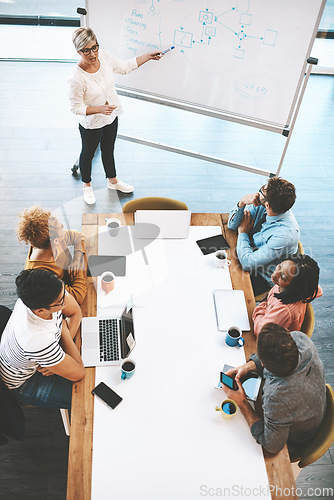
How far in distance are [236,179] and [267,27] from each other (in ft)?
5.26

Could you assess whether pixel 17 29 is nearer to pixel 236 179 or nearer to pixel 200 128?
pixel 200 128

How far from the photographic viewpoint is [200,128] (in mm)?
4777

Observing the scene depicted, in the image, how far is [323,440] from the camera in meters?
1.92

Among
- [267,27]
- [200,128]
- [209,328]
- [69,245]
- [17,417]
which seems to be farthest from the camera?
[200,128]

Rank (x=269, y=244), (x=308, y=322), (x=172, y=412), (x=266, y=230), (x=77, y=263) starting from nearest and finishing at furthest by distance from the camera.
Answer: (x=172, y=412) → (x=308, y=322) → (x=77, y=263) → (x=269, y=244) → (x=266, y=230)

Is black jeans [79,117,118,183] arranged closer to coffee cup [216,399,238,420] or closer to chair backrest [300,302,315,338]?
chair backrest [300,302,315,338]

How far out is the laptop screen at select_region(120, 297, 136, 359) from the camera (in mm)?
2113

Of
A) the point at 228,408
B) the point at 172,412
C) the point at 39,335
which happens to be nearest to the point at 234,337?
the point at 228,408

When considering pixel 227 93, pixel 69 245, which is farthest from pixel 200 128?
pixel 69 245

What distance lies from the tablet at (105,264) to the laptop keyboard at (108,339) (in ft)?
1.08

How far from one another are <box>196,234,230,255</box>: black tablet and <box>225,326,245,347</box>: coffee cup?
58 cm

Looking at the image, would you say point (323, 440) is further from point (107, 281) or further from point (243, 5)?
point (243, 5)

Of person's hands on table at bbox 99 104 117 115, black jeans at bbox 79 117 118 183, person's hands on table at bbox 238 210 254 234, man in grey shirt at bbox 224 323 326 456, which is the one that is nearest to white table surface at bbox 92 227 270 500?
man in grey shirt at bbox 224 323 326 456

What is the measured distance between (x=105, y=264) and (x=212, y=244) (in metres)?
0.66
